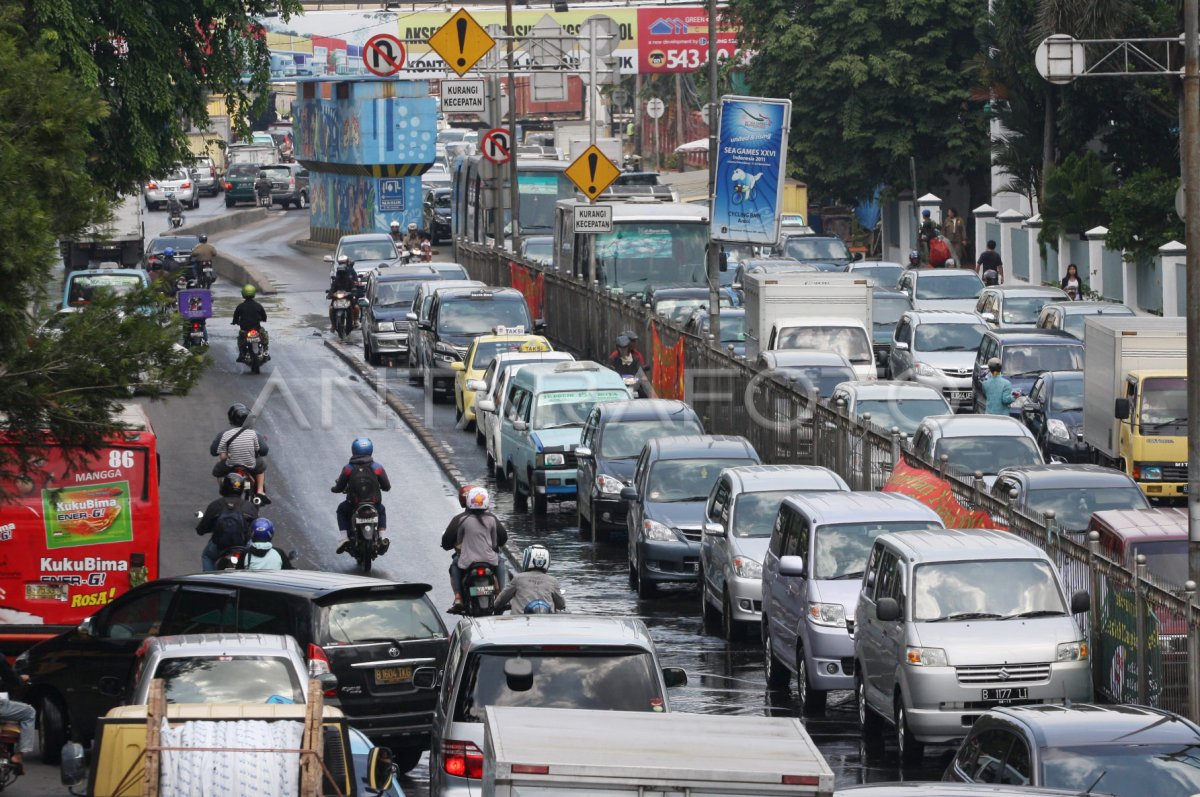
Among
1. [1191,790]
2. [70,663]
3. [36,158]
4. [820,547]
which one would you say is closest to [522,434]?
[820,547]

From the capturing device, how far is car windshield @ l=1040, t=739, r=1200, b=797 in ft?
35.2

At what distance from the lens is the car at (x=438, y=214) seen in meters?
73.1

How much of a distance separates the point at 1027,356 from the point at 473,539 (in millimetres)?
16298

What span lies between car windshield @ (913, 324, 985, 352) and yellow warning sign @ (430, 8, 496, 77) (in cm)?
999

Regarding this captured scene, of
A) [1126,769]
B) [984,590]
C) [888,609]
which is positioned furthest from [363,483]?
[1126,769]

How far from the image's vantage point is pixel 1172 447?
87.9 feet

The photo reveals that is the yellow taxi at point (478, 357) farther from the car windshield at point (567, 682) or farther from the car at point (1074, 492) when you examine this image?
the car windshield at point (567, 682)

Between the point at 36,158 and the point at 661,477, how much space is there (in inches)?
407

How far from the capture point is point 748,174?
3400cm

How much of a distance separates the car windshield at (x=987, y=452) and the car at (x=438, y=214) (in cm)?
4961

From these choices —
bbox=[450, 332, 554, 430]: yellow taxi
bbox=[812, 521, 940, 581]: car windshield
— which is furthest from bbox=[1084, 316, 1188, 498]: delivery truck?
bbox=[450, 332, 554, 430]: yellow taxi

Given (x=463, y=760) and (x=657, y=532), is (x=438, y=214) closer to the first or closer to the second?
(x=657, y=532)

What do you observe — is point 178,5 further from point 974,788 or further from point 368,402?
point 974,788

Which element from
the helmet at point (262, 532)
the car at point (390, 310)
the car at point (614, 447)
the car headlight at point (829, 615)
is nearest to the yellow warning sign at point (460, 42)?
the car at point (390, 310)
